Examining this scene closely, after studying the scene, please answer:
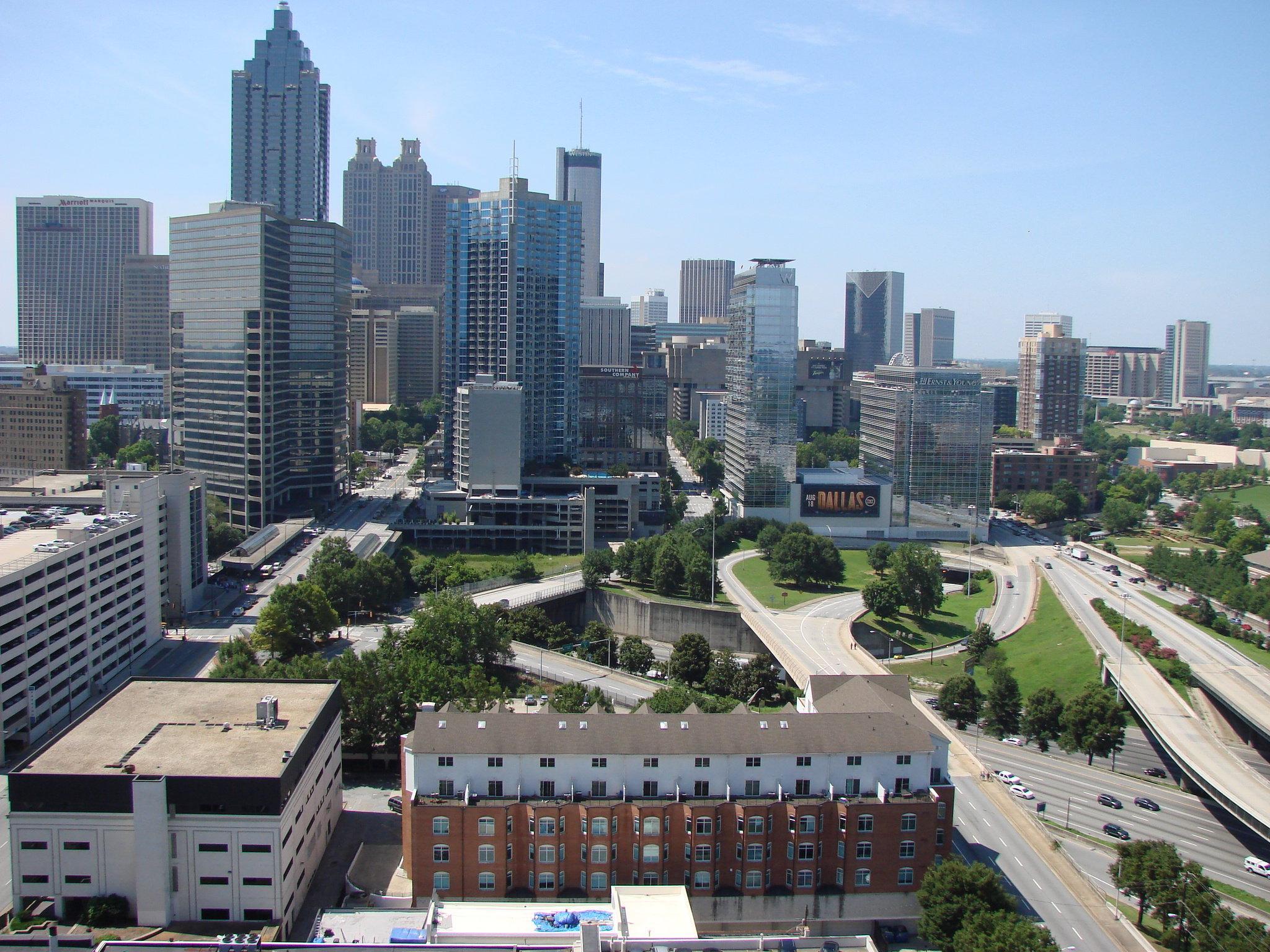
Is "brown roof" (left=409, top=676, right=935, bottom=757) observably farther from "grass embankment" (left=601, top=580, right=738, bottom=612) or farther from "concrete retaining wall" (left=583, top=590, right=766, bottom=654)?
"grass embankment" (left=601, top=580, right=738, bottom=612)

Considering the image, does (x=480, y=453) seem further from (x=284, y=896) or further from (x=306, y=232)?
(x=284, y=896)

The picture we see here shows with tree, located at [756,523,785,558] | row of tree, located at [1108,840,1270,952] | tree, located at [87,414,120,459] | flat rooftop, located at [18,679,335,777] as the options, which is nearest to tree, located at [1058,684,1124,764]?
row of tree, located at [1108,840,1270,952]

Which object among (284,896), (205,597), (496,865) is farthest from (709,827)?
(205,597)

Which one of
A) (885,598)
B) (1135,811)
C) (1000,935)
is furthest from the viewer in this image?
(885,598)

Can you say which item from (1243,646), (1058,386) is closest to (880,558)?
(1243,646)

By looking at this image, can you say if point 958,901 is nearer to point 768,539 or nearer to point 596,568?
point 596,568
